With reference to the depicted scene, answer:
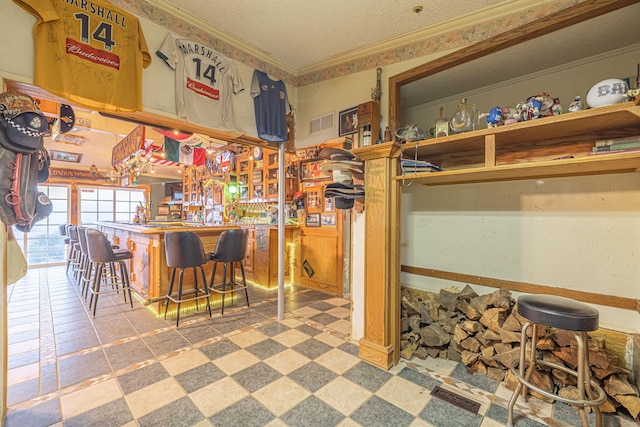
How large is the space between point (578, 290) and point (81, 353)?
422 centimetres

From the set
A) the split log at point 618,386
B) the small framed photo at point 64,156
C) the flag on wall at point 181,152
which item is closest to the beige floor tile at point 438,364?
the split log at point 618,386

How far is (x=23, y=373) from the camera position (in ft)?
6.98

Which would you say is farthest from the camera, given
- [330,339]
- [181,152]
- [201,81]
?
[181,152]

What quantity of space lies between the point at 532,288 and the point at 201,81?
3.48 meters

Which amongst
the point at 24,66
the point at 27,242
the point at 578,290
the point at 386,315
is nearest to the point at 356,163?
the point at 386,315

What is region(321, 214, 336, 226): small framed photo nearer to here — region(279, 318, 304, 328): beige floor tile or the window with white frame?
region(279, 318, 304, 328): beige floor tile

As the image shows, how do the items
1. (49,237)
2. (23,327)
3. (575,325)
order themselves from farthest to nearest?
(49,237), (23,327), (575,325)

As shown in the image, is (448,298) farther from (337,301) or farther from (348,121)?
(348,121)

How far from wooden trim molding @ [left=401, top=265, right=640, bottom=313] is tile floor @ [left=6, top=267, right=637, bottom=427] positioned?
2.46 ft

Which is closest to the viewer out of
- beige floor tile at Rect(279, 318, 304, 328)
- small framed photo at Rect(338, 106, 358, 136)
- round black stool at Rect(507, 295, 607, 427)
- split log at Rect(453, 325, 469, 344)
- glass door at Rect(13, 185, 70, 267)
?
round black stool at Rect(507, 295, 607, 427)

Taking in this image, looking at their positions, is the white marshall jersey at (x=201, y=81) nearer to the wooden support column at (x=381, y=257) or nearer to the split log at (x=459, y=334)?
the wooden support column at (x=381, y=257)

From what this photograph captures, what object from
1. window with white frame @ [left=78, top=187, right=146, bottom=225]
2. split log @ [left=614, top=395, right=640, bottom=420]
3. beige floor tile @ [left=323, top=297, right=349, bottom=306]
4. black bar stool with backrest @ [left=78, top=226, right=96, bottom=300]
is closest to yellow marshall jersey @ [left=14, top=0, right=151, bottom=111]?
black bar stool with backrest @ [left=78, top=226, right=96, bottom=300]

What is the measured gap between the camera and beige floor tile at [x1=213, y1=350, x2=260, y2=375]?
2.19 meters

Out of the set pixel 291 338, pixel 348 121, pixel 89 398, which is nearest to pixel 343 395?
pixel 291 338
